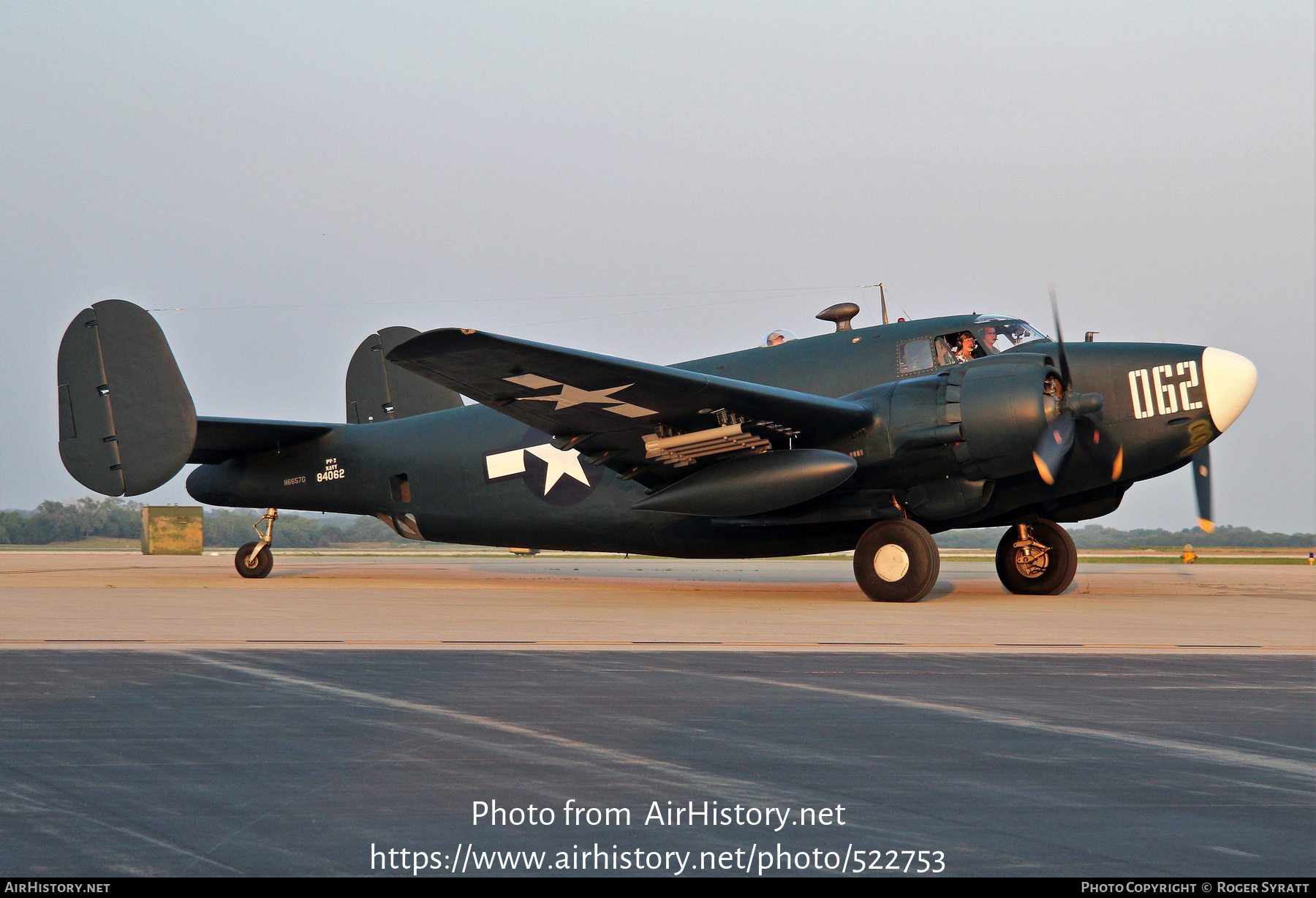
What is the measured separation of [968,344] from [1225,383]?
3177 millimetres

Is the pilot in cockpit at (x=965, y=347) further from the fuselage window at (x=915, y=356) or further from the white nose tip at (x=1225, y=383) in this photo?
the white nose tip at (x=1225, y=383)

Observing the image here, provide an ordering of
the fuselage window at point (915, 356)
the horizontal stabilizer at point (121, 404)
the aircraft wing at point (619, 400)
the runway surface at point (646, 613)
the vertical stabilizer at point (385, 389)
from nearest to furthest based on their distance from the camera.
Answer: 1. the runway surface at point (646, 613)
2. the aircraft wing at point (619, 400)
3. the fuselage window at point (915, 356)
4. the horizontal stabilizer at point (121, 404)
5. the vertical stabilizer at point (385, 389)

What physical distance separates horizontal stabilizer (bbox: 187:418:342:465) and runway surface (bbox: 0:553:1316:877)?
22.9 feet

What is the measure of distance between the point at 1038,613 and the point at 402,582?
37.3 ft

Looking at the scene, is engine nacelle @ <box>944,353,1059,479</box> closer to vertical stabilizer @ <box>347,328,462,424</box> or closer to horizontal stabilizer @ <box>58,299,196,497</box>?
vertical stabilizer @ <box>347,328,462,424</box>

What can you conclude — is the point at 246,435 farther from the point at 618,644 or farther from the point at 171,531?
the point at 171,531

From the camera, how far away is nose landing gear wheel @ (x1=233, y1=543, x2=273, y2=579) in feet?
64.2

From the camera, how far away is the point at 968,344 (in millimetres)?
14180

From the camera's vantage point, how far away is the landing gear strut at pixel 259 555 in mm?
19594

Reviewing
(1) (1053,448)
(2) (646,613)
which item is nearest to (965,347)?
(1) (1053,448)

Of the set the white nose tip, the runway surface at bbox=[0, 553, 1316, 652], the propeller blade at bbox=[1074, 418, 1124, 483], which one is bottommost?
the runway surface at bbox=[0, 553, 1316, 652]

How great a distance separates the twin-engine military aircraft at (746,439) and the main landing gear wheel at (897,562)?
3 centimetres

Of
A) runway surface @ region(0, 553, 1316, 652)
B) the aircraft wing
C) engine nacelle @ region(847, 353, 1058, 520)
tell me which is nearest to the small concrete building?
runway surface @ region(0, 553, 1316, 652)

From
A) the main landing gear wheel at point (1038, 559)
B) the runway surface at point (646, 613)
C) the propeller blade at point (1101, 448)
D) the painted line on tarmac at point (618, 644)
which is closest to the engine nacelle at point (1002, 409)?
the propeller blade at point (1101, 448)
